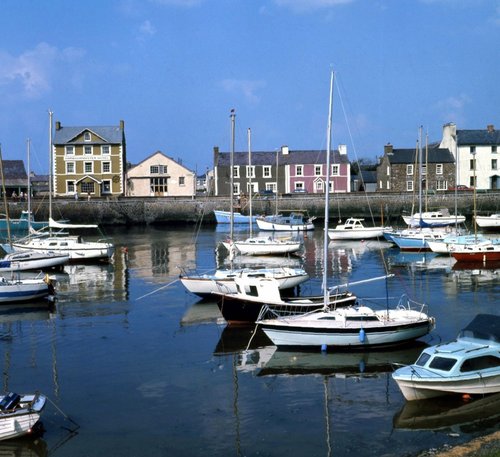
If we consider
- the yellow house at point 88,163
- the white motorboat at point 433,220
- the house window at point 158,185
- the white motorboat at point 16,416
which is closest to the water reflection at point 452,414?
the white motorboat at point 16,416

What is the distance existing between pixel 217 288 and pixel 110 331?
5.51 meters

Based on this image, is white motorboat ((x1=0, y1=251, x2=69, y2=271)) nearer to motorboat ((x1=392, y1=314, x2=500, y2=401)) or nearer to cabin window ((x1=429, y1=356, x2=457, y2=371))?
motorboat ((x1=392, y1=314, x2=500, y2=401))

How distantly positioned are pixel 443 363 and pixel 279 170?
2983 inches

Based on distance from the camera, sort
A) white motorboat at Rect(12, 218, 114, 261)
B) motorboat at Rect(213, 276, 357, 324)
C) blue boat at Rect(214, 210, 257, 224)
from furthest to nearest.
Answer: blue boat at Rect(214, 210, 257, 224) → white motorboat at Rect(12, 218, 114, 261) → motorboat at Rect(213, 276, 357, 324)

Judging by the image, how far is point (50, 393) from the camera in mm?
18469

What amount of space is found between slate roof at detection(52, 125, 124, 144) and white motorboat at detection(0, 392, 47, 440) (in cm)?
7177

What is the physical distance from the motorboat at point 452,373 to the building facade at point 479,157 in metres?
77.6

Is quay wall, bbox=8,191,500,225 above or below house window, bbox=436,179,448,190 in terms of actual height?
below

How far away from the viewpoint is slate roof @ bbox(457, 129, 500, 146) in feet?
302

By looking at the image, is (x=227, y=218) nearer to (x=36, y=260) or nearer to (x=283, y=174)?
(x=283, y=174)

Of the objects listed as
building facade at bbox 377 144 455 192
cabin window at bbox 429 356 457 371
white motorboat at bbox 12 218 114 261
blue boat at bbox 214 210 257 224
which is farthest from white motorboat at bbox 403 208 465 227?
cabin window at bbox 429 356 457 371

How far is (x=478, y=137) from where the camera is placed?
9256 centimetres

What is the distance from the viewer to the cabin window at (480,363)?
57.2ft

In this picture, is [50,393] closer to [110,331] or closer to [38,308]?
[110,331]
